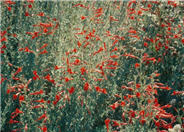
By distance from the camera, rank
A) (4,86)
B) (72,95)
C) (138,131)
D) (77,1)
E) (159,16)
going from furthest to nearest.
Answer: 1. (77,1)
2. (159,16)
3. (4,86)
4. (72,95)
5. (138,131)

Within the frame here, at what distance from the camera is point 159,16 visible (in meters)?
4.33

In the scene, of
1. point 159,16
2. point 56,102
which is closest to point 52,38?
point 56,102

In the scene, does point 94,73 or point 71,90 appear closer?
point 71,90

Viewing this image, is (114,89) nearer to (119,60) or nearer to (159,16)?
(119,60)

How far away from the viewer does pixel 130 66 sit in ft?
12.8

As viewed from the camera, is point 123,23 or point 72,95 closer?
point 72,95

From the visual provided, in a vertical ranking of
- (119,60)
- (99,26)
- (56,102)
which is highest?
(99,26)

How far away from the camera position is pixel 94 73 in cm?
327

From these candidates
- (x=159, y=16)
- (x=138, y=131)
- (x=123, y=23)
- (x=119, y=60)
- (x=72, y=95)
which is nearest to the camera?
(x=138, y=131)

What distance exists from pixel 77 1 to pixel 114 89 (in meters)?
2.84

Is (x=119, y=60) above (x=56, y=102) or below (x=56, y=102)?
above

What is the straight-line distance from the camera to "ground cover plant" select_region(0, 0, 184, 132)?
276cm

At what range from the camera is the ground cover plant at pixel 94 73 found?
276cm

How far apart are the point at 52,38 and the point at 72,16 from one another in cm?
101
